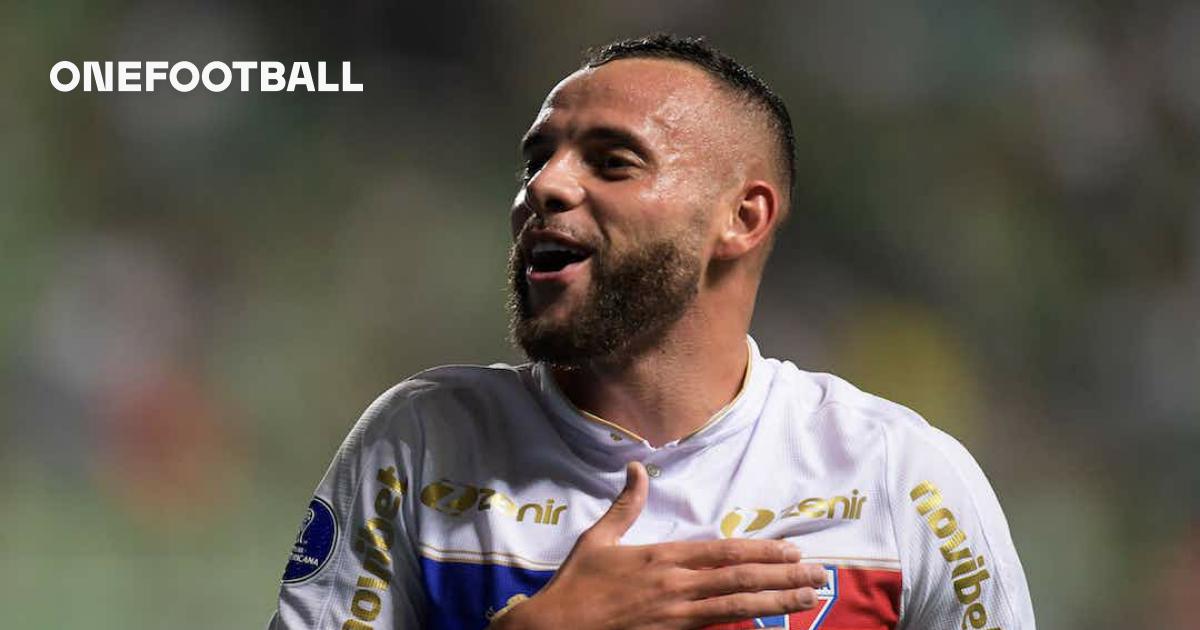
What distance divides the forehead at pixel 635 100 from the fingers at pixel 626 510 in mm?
462

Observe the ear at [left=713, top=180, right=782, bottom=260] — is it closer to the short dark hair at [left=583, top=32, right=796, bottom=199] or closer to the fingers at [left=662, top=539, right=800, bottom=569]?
the short dark hair at [left=583, top=32, right=796, bottom=199]

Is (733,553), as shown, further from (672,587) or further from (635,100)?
(635,100)

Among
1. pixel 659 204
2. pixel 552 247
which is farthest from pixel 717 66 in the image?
pixel 552 247

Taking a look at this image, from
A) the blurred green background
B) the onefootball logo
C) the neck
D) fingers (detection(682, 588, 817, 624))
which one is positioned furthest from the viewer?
the onefootball logo

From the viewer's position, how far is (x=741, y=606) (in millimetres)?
1811

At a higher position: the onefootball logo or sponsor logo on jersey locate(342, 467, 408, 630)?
the onefootball logo

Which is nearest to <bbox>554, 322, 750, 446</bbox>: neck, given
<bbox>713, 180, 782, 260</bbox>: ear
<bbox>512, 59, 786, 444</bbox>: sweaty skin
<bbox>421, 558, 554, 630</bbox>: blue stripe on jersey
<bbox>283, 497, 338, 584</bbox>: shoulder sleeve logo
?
<bbox>512, 59, 786, 444</bbox>: sweaty skin

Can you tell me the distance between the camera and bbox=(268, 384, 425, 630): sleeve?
1.98m

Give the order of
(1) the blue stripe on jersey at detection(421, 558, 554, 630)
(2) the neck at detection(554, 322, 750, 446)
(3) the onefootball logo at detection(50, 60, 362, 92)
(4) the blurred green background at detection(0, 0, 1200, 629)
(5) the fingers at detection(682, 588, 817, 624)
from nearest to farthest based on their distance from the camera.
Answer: (5) the fingers at detection(682, 588, 817, 624)
(1) the blue stripe on jersey at detection(421, 558, 554, 630)
(2) the neck at detection(554, 322, 750, 446)
(4) the blurred green background at detection(0, 0, 1200, 629)
(3) the onefootball logo at detection(50, 60, 362, 92)

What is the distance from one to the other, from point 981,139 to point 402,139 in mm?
2012

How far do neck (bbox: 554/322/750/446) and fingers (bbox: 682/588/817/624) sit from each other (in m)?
0.32

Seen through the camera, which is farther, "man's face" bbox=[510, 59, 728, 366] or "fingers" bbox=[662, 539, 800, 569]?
"man's face" bbox=[510, 59, 728, 366]

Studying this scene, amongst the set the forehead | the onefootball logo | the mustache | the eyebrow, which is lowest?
the mustache

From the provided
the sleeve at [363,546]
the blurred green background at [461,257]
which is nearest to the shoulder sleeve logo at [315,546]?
the sleeve at [363,546]
